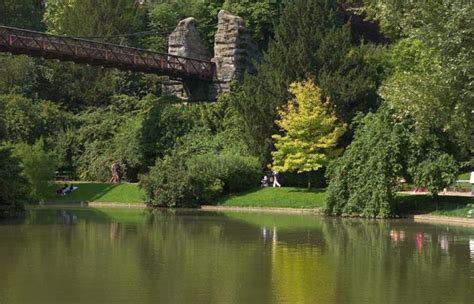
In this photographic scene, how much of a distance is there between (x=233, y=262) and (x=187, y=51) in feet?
154

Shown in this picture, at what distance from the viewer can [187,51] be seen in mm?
68625

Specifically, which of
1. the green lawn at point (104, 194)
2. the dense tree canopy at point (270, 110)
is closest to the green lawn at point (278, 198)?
the dense tree canopy at point (270, 110)

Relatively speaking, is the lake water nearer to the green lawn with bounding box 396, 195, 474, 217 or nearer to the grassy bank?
the green lawn with bounding box 396, 195, 474, 217

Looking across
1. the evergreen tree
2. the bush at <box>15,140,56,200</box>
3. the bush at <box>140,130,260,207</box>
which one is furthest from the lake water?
the bush at <box>15,140,56,200</box>

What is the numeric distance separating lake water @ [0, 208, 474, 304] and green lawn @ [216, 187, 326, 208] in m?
9.26

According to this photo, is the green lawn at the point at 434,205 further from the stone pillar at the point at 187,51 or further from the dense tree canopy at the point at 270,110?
the stone pillar at the point at 187,51

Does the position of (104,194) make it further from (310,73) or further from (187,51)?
(187,51)

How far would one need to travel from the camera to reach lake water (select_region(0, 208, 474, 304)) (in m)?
17.8

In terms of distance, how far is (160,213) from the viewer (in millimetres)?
Result: 45281

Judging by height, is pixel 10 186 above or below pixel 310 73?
below

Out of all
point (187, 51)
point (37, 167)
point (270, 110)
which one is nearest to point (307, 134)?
point (270, 110)

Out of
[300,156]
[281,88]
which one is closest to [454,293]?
[300,156]

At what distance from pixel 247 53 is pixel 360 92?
1600cm

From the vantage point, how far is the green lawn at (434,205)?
133 ft
